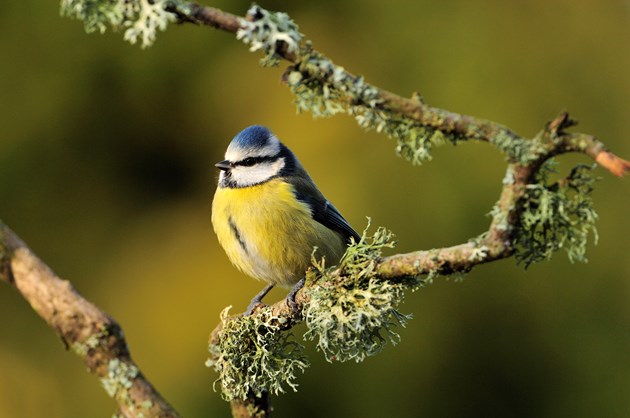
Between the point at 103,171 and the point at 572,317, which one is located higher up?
the point at 103,171

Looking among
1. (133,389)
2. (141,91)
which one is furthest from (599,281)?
(133,389)

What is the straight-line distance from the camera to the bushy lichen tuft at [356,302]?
5.47 ft

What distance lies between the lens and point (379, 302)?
1.68m

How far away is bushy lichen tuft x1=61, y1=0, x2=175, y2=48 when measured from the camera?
1350 millimetres

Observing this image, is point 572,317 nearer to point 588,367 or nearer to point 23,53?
point 588,367

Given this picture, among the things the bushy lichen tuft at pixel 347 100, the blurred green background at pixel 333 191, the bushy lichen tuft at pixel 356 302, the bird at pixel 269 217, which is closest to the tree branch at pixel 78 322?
the bushy lichen tuft at pixel 356 302

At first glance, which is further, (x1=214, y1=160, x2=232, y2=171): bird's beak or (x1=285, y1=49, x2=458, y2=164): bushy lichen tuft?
(x1=214, y1=160, x2=232, y2=171): bird's beak

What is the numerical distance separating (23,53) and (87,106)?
43cm

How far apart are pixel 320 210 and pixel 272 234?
0.27 metres

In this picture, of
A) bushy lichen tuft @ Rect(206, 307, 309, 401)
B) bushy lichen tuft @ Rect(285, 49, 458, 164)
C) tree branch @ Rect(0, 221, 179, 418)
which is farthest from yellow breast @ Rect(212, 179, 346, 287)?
bushy lichen tuft @ Rect(285, 49, 458, 164)

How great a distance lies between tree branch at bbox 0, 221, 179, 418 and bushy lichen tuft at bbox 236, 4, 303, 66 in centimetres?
54

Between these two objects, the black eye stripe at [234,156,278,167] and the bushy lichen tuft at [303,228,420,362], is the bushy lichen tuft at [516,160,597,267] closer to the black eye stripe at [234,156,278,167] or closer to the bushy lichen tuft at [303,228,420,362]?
the bushy lichen tuft at [303,228,420,362]

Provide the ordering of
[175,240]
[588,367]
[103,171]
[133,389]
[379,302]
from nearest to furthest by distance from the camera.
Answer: [133,389]
[379,302]
[588,367]
[175,240]
[103,171]

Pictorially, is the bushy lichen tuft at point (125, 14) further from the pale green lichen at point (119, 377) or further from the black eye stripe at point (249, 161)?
the black eye stripe at point (249, 161)
